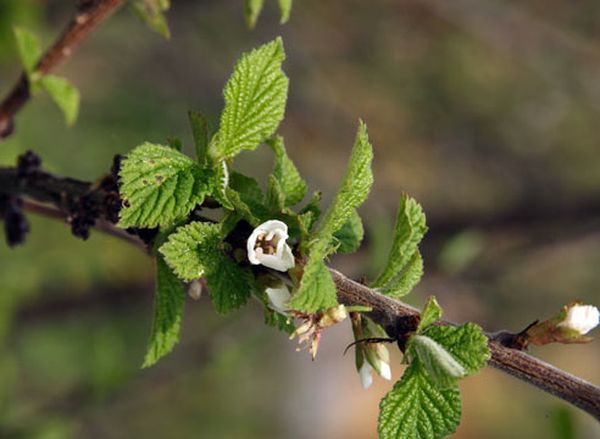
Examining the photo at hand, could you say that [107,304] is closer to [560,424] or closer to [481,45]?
[560,424]

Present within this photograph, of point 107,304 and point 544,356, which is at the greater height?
point 544,356

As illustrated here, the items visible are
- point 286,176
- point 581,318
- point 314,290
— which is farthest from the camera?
point 286,176

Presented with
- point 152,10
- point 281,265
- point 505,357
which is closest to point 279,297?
point 281,265

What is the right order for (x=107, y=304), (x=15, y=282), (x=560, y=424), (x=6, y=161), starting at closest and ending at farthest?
(x=560, y=424)
(x=6, y=161)
(x=15, y=282)
(x=107, y=304)

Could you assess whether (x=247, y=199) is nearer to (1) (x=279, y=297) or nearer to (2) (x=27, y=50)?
(1) (x=279, y=297)

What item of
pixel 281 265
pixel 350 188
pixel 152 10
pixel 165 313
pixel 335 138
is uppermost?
pixel 335 138

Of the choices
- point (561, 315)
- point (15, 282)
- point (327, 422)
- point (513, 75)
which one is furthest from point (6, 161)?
point (327, 422)

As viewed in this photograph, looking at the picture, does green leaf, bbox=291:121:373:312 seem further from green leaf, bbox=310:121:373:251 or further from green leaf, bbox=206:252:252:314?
green leaf, bbox=206:252:252:314
